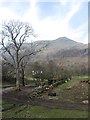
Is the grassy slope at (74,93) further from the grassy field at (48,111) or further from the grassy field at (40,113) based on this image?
the grassy field at (40,113)

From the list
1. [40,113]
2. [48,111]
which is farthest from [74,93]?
[40,113]

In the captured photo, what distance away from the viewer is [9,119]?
22.7 m

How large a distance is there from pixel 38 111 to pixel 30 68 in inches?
1635

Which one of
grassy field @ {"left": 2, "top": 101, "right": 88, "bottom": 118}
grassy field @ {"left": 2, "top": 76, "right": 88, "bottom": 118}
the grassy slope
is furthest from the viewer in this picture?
the grassy slope

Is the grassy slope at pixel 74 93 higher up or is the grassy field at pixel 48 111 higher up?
the grassy slope at pixel 74 93

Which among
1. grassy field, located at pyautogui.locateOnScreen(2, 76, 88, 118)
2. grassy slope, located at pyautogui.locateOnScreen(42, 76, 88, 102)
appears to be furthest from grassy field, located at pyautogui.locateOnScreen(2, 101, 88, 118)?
grassy slope, located at pyautogui.locateOnScreen(42, 76, 88, 102)

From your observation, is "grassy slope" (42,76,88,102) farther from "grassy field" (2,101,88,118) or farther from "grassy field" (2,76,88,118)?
"grassy field" (2,101,88,118)

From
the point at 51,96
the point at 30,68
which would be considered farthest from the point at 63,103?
the point at 30,68

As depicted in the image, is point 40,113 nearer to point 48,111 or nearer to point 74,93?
point 48,111

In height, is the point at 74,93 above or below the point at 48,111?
above

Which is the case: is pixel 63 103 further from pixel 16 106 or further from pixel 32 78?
→ pixel 32 78

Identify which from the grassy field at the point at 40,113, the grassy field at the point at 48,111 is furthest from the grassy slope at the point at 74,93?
the grassy field at the point at 40,113

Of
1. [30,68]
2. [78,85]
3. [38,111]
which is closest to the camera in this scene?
[38,111]

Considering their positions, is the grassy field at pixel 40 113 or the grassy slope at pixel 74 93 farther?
the grassy slope at pixel 74 93
